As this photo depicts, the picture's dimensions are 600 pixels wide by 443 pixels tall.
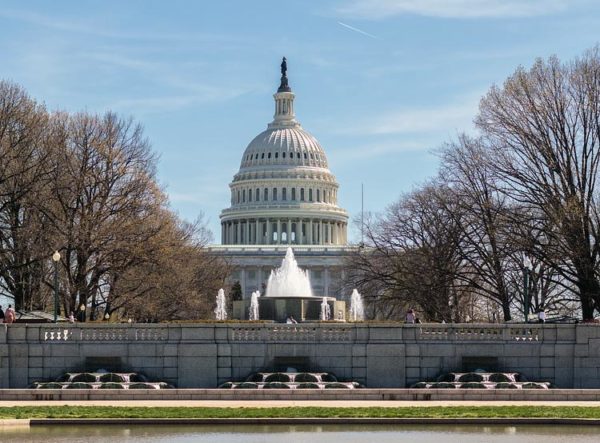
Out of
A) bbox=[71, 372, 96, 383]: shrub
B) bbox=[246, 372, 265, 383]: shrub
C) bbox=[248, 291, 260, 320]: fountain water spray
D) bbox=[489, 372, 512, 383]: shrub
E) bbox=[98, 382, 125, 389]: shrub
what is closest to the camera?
bbox=[98, 382, 125, 389]: shrub

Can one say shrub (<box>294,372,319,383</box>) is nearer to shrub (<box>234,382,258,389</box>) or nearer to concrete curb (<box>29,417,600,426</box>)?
shrub (<box>234,382,258,389</box>)

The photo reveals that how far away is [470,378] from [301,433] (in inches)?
699

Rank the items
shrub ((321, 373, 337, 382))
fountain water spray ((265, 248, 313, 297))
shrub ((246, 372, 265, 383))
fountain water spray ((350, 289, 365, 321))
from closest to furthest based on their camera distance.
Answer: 1. shrub ((246, 372, 265, 383))
2. shrub ((321, 373, 337, 382))
3. fountain water spray ((265, 248, 313, 297))
4. fountain water spray ((350, 289, 365, 321))

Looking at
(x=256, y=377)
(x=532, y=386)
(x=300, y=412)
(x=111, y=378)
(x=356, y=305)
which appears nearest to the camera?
(x=300, y=412)

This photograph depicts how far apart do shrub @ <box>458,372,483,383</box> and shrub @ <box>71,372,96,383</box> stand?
13587 mm

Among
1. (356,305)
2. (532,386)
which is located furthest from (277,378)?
(356,305)

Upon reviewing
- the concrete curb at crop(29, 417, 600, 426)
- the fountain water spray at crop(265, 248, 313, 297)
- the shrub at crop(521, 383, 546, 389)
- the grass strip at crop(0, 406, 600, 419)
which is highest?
the fountain water spray at crop(265, 248, 313, 297)

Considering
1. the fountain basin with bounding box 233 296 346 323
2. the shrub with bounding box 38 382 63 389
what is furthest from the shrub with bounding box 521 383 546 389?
the shrub with bounding box 38 382 63 389

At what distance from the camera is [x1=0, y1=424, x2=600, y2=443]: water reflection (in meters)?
36.3

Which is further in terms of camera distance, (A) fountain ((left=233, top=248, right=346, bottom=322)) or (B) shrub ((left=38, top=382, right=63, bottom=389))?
(A) fountain ((left=233, top=248, right=346, bottom=322))

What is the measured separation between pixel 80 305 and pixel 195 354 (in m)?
22.5

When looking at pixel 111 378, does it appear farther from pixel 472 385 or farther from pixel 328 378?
pixel 472 385

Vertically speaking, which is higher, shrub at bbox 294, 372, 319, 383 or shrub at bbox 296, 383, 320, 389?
shrub at bbox 294, 372, 319, 383

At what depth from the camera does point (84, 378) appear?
54469mm
